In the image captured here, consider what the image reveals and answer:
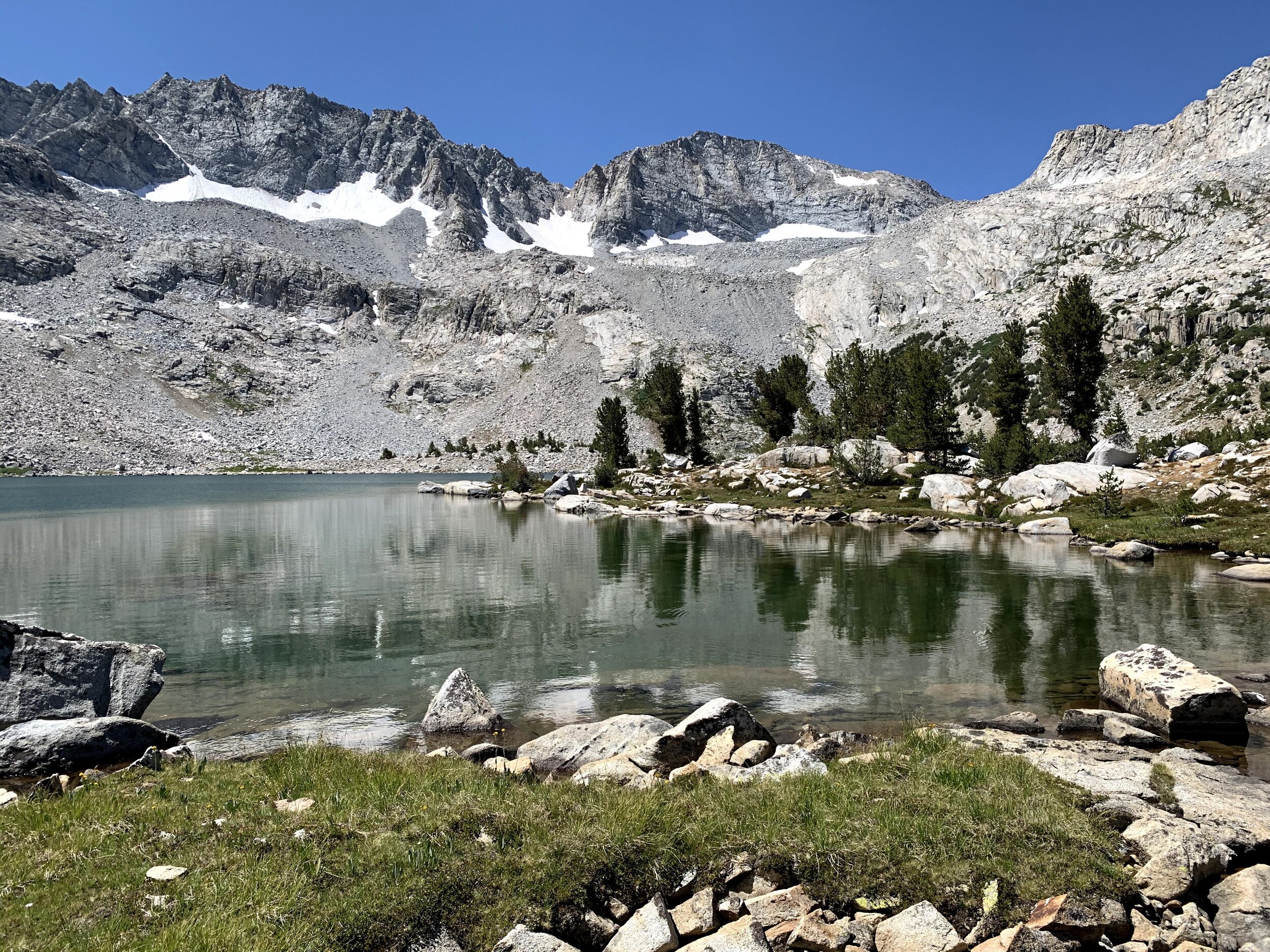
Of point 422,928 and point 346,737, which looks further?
point 346,737

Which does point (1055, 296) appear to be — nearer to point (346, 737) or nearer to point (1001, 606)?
point (1001, 606)

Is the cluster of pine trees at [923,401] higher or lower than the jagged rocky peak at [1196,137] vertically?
lower

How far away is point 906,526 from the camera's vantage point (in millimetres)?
49688

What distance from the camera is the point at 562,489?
79.3m

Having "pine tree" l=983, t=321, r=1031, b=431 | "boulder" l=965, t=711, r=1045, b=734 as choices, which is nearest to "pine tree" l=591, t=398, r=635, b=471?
Result: "pine tree" l=983, t=321, r=1031, b=431

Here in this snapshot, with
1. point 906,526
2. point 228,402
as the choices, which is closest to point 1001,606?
point 906,526

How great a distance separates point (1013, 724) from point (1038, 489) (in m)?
41.6

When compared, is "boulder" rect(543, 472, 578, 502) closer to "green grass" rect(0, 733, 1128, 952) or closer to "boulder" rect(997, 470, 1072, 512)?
"boulder" rect(997, 470, 1072, 512)

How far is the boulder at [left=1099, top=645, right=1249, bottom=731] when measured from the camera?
11938 millimetres

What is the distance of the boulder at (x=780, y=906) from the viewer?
236 inches

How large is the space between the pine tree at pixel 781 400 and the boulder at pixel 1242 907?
8466 cm

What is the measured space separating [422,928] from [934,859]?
4.60 metres

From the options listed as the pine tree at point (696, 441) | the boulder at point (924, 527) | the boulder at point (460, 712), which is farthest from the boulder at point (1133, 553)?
the pine tree at point (696, 441)

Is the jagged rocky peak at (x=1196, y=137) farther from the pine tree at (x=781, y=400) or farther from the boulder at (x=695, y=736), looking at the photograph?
the boulder at (x=695, y=736)
